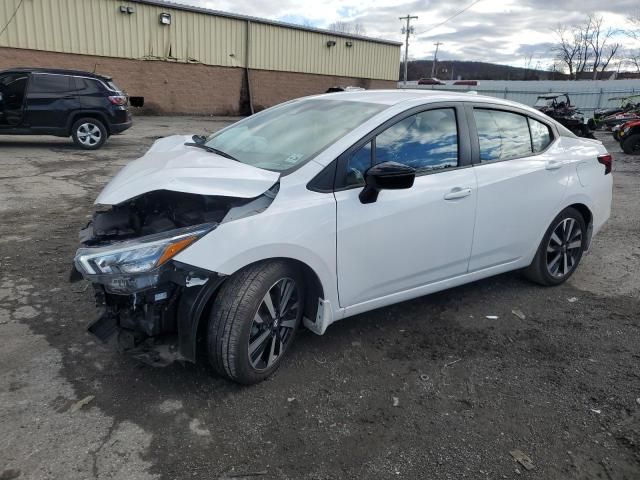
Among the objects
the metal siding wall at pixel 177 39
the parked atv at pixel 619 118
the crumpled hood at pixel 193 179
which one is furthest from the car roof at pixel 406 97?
the metal siding wall at pixel 177 39

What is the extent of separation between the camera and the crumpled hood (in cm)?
291

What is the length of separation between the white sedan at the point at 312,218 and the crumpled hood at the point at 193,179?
11mm

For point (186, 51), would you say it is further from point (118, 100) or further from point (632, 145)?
point (632, 145)

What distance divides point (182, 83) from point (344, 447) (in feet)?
73.3

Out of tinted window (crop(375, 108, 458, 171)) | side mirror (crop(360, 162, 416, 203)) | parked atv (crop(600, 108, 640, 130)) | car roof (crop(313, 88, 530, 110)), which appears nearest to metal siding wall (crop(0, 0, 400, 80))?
parked atv (crop(600, 108, 640, 130))

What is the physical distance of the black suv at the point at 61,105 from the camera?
10773mm

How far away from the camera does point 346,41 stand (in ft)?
91.9

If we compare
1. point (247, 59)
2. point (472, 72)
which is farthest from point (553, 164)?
point (472, 72)

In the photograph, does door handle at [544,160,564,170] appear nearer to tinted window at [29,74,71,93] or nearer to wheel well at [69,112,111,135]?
wheel well at [69,112,111,135]

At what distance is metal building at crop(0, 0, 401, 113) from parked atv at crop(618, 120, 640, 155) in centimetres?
1583

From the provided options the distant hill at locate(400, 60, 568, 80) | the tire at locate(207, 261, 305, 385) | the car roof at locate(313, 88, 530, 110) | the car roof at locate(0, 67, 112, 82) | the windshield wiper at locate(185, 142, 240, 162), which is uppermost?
the distant hill at locate(400, 60, 568, 80)

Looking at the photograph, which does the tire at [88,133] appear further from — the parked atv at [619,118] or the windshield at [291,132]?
the parked atv at [619,118]

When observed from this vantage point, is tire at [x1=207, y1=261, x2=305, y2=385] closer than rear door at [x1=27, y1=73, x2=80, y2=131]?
Yes

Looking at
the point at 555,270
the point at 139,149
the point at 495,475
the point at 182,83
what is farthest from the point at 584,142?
the point at 182,83
